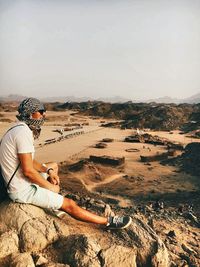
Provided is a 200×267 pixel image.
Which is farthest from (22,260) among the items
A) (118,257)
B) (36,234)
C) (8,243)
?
(118,257)

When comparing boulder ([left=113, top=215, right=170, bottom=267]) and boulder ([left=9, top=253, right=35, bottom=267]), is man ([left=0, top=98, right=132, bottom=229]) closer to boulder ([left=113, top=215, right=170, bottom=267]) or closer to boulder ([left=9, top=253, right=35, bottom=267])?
boulder ([left=113, top=215, right=170, bottom=267])

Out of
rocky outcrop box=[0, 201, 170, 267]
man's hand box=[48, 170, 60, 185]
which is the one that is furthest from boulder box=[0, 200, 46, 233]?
man's hand box=[48, 170, 60, 185]

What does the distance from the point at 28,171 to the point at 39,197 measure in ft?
1.19

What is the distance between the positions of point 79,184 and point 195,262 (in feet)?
27.3

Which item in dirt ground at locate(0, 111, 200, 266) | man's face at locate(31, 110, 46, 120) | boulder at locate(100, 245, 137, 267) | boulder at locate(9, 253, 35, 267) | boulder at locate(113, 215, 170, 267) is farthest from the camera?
dirt ground at locate(0, 111, 200, 266)

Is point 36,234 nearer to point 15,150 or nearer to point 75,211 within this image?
point 75,211

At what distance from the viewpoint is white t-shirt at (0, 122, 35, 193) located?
429 cm

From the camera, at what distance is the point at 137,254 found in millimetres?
4738

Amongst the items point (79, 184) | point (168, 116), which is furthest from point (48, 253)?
point (168, 116)

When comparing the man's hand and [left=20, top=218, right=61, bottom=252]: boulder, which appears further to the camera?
the man's hand

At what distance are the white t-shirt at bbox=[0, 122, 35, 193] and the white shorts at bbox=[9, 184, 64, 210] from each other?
0.08 metres

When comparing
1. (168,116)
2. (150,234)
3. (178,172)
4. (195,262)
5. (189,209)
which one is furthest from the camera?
(168,116)

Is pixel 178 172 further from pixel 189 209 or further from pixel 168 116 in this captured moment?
pixel 168 116

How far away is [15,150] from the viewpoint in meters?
4.33
